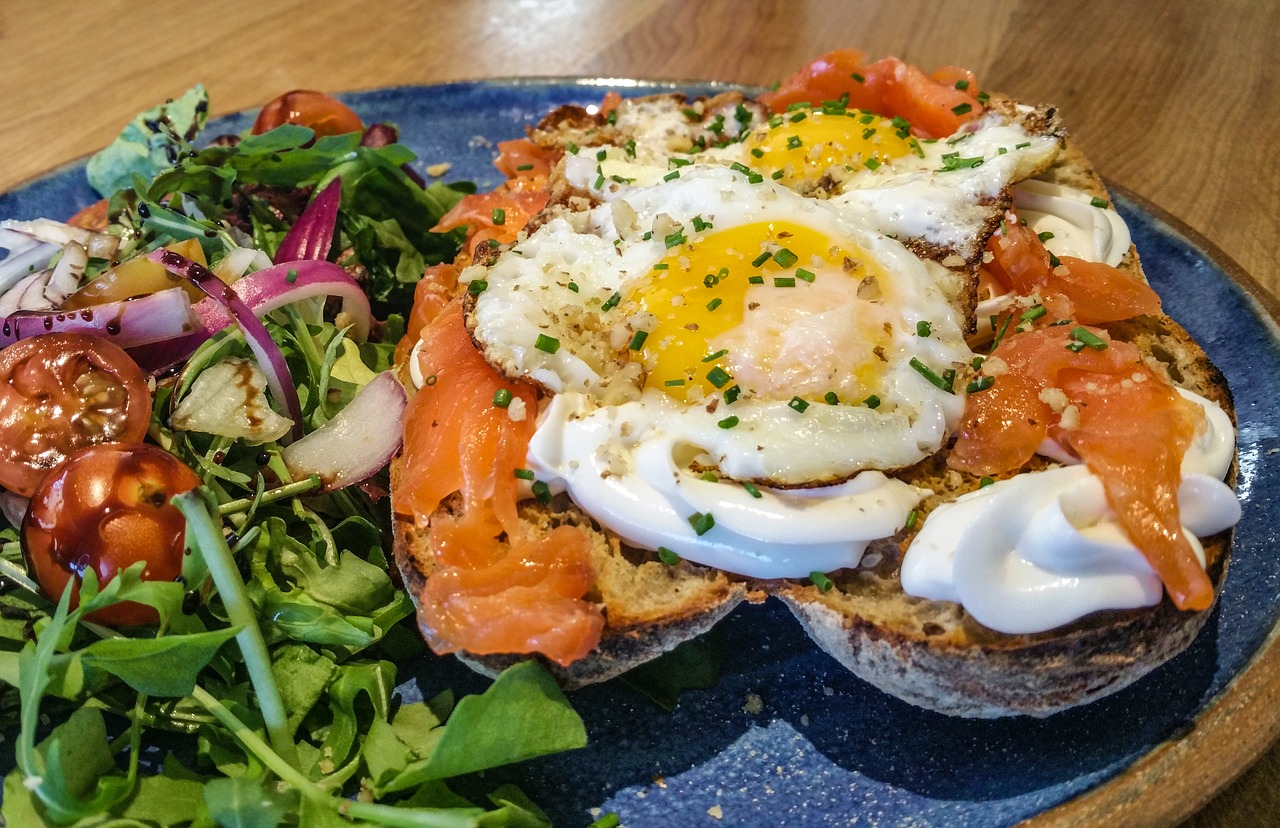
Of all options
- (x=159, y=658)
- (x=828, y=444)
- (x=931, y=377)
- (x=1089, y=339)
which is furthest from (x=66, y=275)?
(x=1089, y=339)

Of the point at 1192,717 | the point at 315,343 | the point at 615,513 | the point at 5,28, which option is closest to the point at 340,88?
the point at 5,28

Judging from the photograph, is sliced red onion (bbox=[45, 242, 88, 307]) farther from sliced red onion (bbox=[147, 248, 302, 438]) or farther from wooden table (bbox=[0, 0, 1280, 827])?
wooden table (bbox=[0, 0, 1280, 827])

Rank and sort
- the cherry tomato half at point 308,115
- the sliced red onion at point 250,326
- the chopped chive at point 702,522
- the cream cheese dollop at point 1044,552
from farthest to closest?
the cherry tomato half at point 308,115, the sliced red onion at point 250,326, the chopped chive at point 702,522, the cream cheese dollop at point 1044,552

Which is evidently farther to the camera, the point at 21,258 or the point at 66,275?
the point at 21,258

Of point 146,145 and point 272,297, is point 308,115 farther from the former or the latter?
point 272,297

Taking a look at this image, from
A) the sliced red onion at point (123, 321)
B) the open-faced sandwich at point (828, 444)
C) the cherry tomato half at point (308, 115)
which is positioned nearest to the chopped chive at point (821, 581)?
the open-faced sandwich at point (828, 444)

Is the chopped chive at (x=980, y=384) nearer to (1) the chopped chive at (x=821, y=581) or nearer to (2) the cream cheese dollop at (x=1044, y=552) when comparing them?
(2) the cream cheese dollop at (x=1044, y=552)

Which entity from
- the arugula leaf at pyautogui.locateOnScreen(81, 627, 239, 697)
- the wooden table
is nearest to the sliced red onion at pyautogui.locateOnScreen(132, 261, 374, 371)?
the arugula leaf at pyautogui.locateOnScreen(81, 627, 239, 697)
